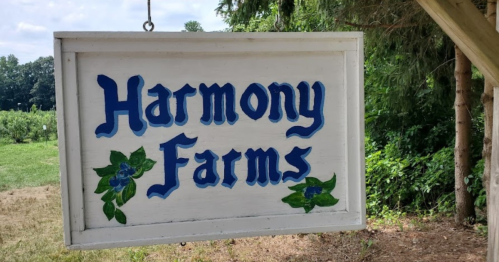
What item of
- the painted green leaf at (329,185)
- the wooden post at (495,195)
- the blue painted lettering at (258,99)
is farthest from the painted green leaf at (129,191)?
the wooden post at (495,195)

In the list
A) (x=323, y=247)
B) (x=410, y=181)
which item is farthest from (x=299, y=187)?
(x=410, y=181)

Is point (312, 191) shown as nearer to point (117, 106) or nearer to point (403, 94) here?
point (117, 106)

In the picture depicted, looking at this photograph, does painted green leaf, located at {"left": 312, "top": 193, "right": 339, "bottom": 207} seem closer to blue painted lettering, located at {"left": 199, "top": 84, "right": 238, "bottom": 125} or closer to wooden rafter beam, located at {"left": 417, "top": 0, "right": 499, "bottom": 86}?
blue painted lettering, located at {"left": 199, "top": 84, "right": 238, "bottom": 125}

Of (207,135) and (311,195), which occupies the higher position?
(207,135)

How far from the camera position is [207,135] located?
1.58 metres

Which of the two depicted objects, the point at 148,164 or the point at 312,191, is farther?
the point at 312,191

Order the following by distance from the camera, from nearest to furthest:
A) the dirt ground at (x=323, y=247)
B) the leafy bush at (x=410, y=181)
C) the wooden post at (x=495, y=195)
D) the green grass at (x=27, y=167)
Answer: the wooden post at (x=495, y=195) < the dirt ground at (x=323, y=247) < the leafy bush at (x=410, y=181) < the green grass at (x=27, y=167)

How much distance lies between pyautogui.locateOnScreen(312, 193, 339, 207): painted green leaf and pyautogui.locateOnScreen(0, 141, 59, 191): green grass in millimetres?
8868

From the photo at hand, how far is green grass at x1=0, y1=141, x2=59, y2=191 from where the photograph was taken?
366 inches

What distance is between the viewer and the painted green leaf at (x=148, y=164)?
5.07 feet

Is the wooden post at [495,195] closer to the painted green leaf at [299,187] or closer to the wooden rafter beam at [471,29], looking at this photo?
the wooden rafter beam at [471,29]

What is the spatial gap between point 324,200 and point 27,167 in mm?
11936

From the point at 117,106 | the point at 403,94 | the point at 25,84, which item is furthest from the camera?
the point at 25,84

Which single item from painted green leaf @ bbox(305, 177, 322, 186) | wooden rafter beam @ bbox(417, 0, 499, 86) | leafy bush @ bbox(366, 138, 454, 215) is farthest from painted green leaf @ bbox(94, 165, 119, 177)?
leafy bush @ bbox(366, 138, 454, 215)
